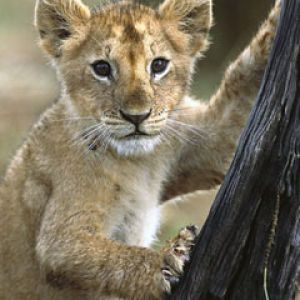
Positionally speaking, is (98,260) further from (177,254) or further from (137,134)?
(137,134)

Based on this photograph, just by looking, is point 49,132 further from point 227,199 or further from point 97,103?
point 227,199

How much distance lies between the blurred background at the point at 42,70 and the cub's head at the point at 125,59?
4.85m

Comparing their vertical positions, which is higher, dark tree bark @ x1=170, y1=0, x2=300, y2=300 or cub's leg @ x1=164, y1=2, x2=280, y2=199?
cub's leg @ x1=164, y1=2, x2=280, y2=199

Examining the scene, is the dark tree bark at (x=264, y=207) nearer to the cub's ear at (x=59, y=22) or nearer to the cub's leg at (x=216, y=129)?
the cub's leg at (x=216, y=129)

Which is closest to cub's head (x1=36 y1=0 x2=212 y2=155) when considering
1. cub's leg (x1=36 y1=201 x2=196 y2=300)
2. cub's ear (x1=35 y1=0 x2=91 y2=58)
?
cub's ear (x1=35 y1=0 x2=91 y2=58)

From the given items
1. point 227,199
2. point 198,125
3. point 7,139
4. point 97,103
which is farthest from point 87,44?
point 7,139

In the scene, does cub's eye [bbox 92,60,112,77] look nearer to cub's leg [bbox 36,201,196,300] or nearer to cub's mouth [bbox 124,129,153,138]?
cub's mouth [bbox 124,129,153,138]

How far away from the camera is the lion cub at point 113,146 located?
16.8ft

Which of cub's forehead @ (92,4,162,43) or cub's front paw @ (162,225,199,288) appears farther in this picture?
cub's forehead @ (92,4,162,43)

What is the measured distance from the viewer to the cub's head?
16.9 feet

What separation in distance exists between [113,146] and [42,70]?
899 cm

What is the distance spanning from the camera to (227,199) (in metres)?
4.47

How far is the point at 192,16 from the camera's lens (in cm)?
563

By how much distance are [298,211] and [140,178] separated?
1.43 m
